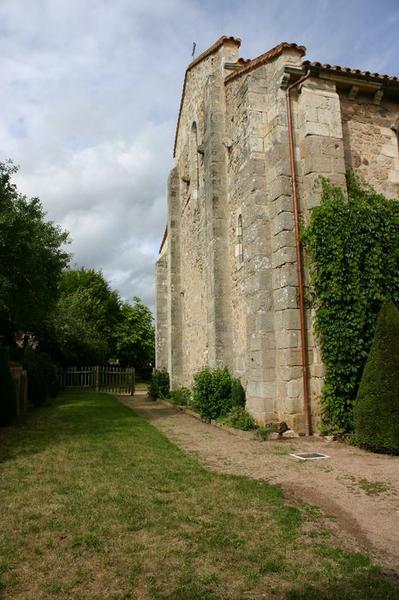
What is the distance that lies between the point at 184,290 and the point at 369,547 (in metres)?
15.2

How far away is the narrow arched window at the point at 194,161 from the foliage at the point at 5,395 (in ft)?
30.1

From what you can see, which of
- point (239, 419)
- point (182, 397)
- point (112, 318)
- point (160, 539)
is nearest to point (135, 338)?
point (112, 318)

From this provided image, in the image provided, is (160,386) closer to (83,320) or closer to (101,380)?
(101,380)

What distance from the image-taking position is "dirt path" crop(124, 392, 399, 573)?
14.1 feet

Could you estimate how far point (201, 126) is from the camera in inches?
628

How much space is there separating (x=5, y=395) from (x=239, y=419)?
553 centimetres

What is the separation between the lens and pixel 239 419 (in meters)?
10.3

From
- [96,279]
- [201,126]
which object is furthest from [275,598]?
[96,279]

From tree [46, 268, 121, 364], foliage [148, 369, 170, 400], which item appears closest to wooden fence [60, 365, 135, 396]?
tree [46, 268, 121, 364]

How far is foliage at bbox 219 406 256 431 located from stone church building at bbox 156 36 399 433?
268mm

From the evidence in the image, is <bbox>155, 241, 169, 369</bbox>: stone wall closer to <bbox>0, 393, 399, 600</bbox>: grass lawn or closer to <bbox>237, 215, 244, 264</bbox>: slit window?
<bbox>237, 215, 244, 264</bbox>: slit window

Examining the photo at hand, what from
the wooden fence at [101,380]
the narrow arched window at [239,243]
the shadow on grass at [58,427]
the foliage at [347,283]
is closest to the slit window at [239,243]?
the narrow arched window at [239,243]

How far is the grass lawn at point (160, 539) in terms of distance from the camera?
3.16m

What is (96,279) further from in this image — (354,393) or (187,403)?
(354,393)
